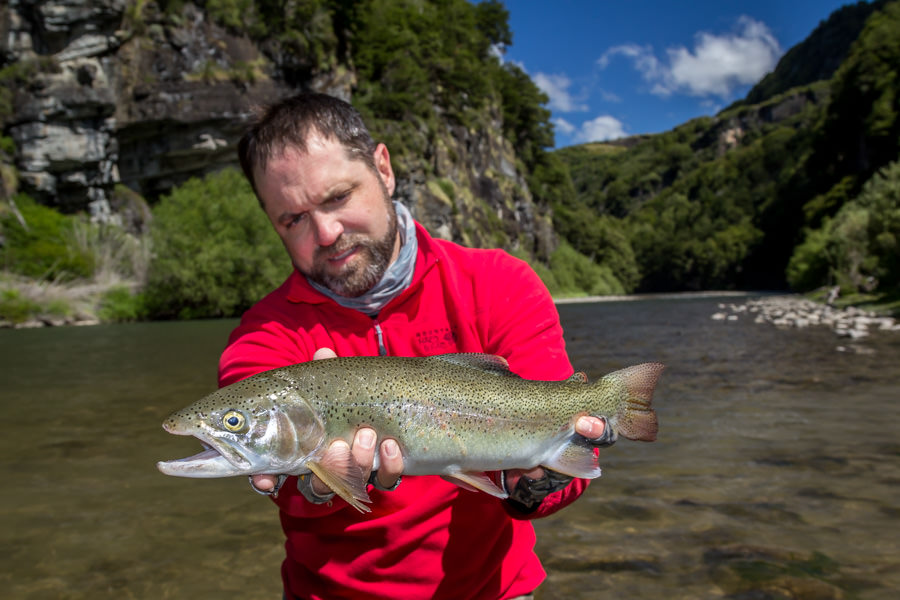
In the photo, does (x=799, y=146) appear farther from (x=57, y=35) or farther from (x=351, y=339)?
(x=351, y=339)

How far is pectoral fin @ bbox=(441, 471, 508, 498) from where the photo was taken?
2459 millimetres

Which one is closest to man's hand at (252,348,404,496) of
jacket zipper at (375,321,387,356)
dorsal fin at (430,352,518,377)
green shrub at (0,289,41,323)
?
dorsal fin at (430,352,518,377)

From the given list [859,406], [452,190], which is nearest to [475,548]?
[859,406]

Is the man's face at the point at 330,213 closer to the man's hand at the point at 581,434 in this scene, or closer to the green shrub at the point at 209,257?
the man's hand at the point at 581,434

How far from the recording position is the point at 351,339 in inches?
125

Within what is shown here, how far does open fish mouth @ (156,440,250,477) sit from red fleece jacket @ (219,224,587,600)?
43cm

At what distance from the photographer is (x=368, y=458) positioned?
8.16 ft

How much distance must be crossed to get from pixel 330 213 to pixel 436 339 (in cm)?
81

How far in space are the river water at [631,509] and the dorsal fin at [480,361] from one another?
2.68 meters

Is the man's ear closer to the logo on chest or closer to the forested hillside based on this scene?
the logo on chest

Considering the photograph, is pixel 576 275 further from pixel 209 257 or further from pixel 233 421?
pixel 233 421

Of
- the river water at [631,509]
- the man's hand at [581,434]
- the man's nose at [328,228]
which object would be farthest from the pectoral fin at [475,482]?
the river water at [631,509]

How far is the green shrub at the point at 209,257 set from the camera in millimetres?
45438

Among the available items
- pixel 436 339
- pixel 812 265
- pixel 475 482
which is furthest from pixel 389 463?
pixel 812 265
